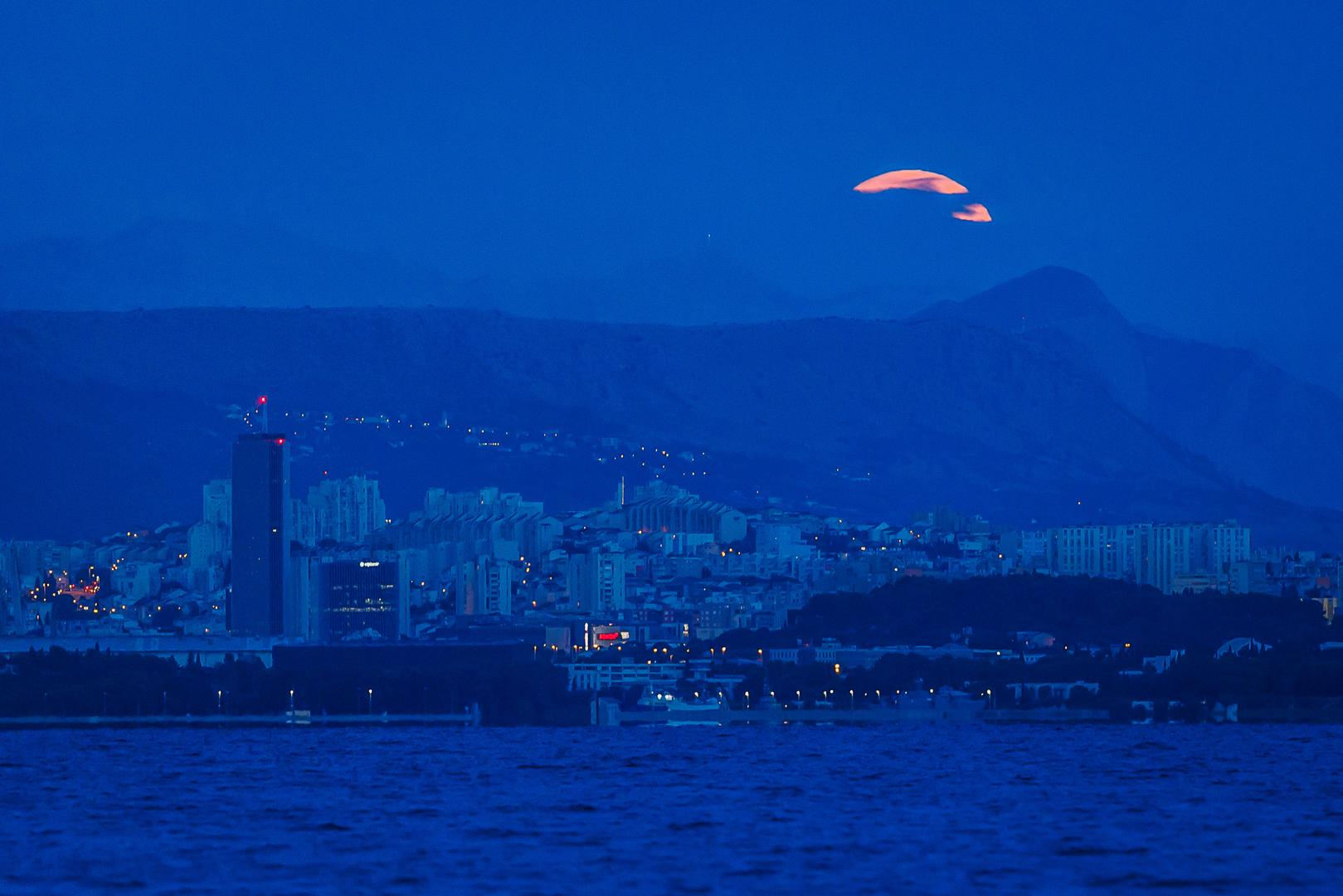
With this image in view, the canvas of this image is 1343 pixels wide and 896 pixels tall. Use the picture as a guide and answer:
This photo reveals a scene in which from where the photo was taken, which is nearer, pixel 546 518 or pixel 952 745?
pixel 952 745

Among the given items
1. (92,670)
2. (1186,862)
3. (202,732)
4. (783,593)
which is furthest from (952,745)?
(783,593)

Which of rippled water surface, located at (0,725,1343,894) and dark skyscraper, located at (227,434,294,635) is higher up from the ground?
dark skyscraper, located at (227,434,294,635)

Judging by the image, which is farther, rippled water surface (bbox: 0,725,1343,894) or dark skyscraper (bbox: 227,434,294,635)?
dark skyscraper (bbox: 227,434,294,635)

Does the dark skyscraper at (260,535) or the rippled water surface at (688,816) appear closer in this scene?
the rippled water surface at (688,816)

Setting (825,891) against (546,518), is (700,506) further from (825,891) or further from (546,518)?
(825,891)
